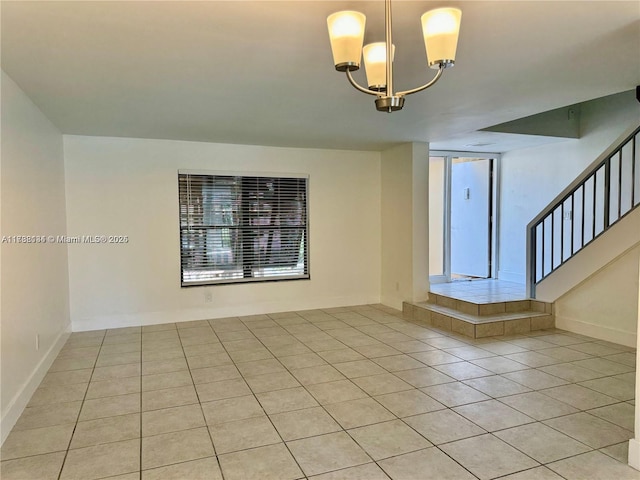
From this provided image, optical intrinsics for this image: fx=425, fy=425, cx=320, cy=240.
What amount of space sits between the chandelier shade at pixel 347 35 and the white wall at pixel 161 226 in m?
3.76

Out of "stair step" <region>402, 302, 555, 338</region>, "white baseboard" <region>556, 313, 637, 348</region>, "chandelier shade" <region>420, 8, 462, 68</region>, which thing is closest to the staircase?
"stair step" <region>402, 302, 555, 338</region>

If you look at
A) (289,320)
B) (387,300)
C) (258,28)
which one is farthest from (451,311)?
(258,28)

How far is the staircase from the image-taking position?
4.50m

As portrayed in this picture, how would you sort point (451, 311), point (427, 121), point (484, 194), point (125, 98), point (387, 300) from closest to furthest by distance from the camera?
point (125, 98), point (427, 121), point (451, 311), point (387, 300), point (484, 194)

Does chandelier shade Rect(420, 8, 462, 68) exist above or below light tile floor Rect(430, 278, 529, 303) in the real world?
above

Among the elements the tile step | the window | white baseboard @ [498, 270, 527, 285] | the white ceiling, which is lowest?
the tile step

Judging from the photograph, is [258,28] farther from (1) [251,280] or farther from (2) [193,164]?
(1) [251,280]

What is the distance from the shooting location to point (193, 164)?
5.23 metres

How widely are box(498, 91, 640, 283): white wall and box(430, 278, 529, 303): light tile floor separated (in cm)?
53

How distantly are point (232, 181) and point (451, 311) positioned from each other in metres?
3.13

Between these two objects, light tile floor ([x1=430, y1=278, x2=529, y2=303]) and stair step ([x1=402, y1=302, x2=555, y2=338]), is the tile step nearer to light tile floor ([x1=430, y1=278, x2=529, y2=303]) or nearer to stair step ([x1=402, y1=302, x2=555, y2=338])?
stair step ([x1=402, y1=302, x2=555, y2=338])

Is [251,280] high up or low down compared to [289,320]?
up

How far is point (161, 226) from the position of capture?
5.14 meters

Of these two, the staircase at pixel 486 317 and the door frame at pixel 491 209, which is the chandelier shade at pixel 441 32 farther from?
the door frame at pixel 491 209
